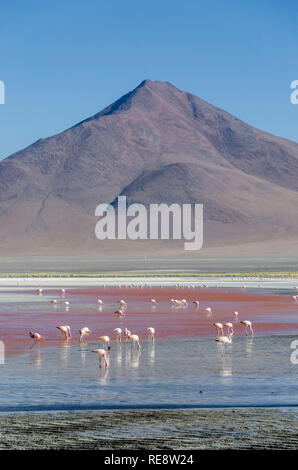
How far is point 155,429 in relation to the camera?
11.2m

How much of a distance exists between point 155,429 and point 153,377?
5097 millimetres

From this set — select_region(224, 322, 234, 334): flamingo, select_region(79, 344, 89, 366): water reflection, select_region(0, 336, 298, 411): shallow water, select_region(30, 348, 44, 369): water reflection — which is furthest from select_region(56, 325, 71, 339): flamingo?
select_region(224, 322, 234, 334): flamingo

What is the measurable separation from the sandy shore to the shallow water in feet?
2.63

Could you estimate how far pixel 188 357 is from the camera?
760 inches

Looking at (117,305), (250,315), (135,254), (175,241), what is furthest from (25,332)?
(175,241)

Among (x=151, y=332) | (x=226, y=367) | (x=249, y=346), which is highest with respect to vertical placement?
(x=151, y=332)

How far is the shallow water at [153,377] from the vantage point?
13516 mm

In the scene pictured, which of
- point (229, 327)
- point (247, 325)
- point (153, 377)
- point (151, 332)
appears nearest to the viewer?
point (153, 377)

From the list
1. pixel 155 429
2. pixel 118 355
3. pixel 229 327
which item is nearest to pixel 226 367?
pixel 118 355

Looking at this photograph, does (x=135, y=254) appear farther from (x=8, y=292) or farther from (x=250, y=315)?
(x=250, y=315)

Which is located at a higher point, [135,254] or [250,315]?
[135,254]

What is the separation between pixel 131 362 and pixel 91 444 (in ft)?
27.1

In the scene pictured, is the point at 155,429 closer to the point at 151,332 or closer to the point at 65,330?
the point at 151,332

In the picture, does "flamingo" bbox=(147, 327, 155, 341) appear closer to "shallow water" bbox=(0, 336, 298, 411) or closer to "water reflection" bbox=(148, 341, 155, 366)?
"water reflection" bbox=(148, 341, 155, 366)
